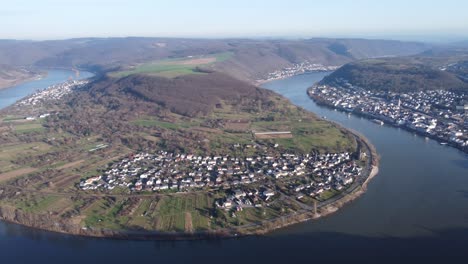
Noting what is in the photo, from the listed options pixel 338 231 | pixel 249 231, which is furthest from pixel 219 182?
pixel 338 231

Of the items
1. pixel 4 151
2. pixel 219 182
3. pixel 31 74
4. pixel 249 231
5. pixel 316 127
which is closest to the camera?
pixel 249 231

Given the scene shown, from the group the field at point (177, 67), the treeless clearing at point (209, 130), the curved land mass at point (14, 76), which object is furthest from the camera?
the curved land mass at point (14, 76)

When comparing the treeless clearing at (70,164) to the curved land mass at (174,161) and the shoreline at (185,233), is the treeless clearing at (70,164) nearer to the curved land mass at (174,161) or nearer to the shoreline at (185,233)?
the curved land mass at (174,161)

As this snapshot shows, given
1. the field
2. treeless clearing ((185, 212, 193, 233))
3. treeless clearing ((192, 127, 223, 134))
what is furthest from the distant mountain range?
treeless clearing ((185, 212, 193, 233))

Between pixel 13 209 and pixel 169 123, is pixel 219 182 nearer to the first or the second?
pixel 13 209

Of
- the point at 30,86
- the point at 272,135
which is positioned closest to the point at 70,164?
the point at 272,135

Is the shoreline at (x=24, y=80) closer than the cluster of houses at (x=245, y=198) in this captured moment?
No

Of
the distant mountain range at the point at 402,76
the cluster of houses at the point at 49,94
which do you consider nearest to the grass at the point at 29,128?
the cluster of houses at the point at 49,94
